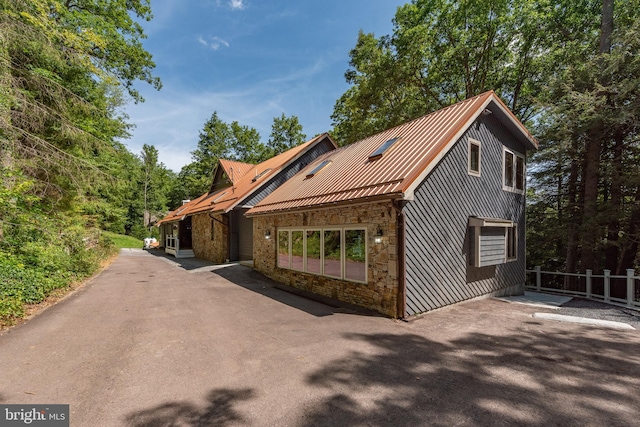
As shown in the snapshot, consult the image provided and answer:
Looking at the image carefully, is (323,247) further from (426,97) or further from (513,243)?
(426,97)

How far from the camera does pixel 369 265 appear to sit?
23.2 ft

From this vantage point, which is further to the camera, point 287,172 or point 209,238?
point 209,238

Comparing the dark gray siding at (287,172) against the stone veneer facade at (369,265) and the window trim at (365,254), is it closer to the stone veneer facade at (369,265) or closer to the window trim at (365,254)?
the stone veneer facade at (369,265)

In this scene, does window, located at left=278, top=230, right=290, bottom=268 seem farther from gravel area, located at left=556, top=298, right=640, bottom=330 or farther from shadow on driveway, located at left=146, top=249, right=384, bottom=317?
gravel area, located at left=556, top=298, right=640, bottom=330

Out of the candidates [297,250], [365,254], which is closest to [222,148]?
[297,250]

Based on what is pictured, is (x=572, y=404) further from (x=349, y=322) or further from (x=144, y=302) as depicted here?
(x=144, y=302)

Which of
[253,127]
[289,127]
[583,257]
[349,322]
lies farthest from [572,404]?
[253,127]

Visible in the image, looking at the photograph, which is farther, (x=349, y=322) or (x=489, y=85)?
(x=489, y=85)

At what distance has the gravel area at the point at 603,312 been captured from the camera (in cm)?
681

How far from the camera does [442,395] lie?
3.45m

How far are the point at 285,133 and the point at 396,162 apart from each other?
30.2 meters

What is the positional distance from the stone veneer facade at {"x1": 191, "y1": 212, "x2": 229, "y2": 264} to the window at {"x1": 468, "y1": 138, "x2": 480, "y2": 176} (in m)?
11.8

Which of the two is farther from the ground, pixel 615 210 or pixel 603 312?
pixel 615 210

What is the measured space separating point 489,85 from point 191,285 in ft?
63.4
